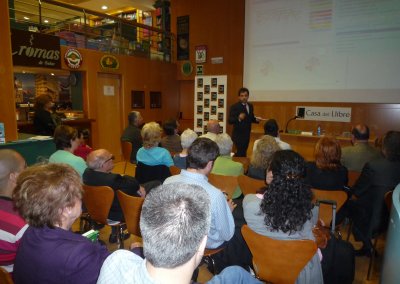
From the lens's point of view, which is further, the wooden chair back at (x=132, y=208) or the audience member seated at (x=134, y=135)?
the audience member seated at (x=134, y=135)

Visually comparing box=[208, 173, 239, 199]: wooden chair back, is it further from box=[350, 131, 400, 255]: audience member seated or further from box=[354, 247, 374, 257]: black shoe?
box=[354, 247, 374, 257]: black shoe

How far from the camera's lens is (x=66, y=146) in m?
3.00

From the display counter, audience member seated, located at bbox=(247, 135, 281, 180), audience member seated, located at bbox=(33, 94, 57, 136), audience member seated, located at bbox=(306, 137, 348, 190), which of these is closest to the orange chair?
audience member seated, located at bbox=(247, 135, 281, 180)

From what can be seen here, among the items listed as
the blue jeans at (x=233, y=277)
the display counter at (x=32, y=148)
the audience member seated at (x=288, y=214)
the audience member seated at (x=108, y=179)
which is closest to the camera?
the blue jeans at (x=233, y=277)

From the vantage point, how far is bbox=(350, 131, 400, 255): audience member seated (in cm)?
251

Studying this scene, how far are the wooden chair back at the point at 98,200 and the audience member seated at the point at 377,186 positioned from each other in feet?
7.25

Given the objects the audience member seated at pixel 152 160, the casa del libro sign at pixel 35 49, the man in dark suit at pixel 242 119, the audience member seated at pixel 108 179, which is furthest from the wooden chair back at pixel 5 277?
the casa del libro sign at pixel 35 49

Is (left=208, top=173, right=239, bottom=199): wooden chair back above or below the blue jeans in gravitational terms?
below

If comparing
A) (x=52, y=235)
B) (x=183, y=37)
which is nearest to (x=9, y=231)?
(x=52, y=235)

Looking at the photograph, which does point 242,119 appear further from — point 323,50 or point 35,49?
point 35,49

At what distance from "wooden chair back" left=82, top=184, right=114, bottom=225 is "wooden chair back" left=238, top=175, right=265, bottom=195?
1.15 meters

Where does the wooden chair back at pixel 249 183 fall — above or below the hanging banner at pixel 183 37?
below

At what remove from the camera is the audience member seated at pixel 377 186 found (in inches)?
98.7

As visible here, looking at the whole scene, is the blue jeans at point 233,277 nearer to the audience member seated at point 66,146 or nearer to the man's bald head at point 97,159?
the man's bald head at point 97,159
